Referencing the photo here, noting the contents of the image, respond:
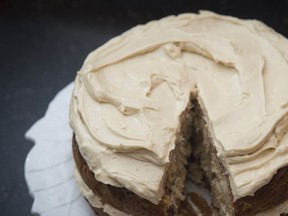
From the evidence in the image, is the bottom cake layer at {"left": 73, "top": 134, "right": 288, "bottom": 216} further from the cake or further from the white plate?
the white plate

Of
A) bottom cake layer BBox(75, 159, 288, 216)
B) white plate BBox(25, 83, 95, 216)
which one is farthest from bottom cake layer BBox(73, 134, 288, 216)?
white plate BBox(25, 83, 95, 216)

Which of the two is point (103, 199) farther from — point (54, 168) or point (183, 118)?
point (183, 118)

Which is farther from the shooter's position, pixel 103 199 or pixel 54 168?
pixel 54 168

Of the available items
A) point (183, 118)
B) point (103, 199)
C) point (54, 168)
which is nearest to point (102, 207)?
point (103, 199)

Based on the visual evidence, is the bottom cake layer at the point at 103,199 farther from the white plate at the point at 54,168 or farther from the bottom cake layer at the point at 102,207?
the white plate at the point at 54,168

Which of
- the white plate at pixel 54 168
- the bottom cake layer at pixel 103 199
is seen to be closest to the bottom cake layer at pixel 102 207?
the bottom cake layer at pixel 103 199
